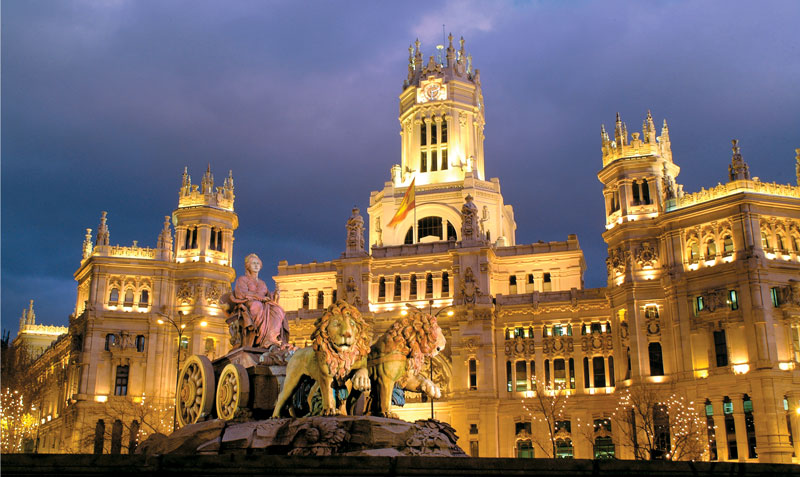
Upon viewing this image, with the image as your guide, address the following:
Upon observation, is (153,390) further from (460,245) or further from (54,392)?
(460,245)

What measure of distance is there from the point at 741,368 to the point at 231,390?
47296mm

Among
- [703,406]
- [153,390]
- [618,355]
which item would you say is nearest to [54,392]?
[153,390]

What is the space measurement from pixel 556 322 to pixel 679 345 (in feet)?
40.2

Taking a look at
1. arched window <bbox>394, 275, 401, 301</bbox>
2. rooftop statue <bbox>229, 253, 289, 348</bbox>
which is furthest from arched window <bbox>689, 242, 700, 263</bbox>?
rooftop statue <bbox>229, 253, 289, 348</bbox>

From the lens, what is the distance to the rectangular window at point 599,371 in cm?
6844

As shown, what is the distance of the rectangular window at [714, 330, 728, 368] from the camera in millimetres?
59219

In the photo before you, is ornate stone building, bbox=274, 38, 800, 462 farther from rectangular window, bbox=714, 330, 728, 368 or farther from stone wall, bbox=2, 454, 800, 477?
stone wall, bbox=2, 454, 800, 477

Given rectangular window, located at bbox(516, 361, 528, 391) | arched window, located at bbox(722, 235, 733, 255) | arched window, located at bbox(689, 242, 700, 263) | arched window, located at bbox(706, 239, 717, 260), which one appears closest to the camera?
arched window, located at bbox(722, 235, 733, 255)

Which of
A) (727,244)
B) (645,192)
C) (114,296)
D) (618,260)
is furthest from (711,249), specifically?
(114,296)

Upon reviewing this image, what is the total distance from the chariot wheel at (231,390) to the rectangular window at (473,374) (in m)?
50.7

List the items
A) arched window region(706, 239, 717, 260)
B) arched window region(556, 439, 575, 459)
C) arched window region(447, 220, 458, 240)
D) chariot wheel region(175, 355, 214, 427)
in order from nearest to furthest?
1. chariot wheel region(175, 355, 214, 427)
2. arched window region(706, 239, 717, 260)
3. arched window region(556, 439, 575, 459)
4. arched window region(447, 220, 458, 240)

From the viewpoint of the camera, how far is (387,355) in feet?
61.9

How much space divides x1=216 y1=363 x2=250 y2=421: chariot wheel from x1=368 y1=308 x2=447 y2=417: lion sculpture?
311 centimetres

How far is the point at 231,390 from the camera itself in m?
20.0
